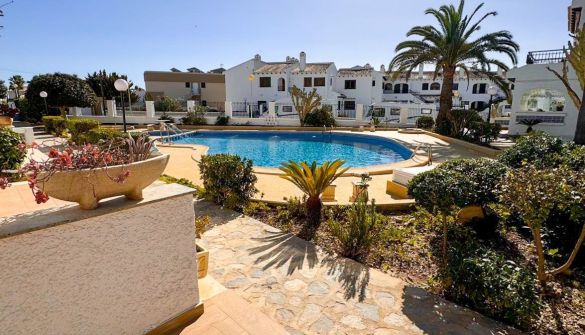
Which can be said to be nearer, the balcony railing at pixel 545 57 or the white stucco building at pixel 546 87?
the white stucco building at pixel 546 87

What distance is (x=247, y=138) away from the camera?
2309 cm

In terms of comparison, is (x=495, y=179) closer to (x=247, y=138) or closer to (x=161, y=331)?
(x=161, y=331)

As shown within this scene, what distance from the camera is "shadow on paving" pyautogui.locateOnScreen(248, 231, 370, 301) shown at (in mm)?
4019

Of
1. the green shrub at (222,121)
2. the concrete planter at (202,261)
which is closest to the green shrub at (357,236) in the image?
the concrete planter at (202,261)

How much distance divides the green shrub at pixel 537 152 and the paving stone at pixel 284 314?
513cm

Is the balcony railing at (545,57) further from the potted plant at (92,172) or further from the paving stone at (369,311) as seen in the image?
the potted plant at (92,172)

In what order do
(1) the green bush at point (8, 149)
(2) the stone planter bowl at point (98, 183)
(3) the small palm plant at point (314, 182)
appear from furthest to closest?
(1) the green bush at point (8, 149) → (3) the small palm plant at point (314, 182) → (2) the stone planter bowl at point (98, 183)

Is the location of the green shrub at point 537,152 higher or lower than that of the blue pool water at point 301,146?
higher

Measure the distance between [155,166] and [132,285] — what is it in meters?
1.00

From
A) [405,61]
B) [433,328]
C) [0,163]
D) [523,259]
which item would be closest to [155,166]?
[433,328]

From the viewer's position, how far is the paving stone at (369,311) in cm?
342

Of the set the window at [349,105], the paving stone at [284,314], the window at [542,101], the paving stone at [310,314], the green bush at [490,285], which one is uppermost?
the window at [349,105]

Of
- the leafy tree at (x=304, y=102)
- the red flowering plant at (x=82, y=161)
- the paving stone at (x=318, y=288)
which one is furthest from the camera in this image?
the leafy tree at (x=304, y=102)

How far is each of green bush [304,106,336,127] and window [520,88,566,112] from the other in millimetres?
12529
